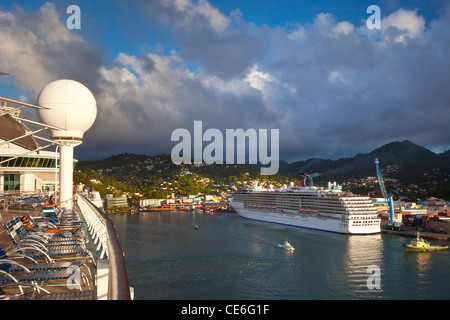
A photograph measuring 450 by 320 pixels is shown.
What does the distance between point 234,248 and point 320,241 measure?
962 cm

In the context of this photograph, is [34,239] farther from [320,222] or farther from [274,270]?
[320,222]

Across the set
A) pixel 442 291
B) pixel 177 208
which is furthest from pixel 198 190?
pixel 442 291

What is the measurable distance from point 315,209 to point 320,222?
2350mm

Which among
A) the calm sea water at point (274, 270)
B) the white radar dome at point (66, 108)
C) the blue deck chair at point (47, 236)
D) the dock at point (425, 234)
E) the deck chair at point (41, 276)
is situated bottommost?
the dock at point (425, 234)

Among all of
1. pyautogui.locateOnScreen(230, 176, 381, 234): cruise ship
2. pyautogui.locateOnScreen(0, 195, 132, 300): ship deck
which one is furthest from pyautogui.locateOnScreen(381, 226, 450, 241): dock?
pyautogui.locateOnScreen(0, 195, 132, 300): ship deck

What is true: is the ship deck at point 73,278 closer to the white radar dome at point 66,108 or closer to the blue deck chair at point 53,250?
the blue deck chair at point 53,250

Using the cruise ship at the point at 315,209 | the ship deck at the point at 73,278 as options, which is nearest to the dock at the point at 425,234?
the cruise ship at the point at 315,209

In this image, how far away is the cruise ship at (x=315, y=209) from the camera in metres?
36.4

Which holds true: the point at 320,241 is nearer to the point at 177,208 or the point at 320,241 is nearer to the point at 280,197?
the point at 280,197

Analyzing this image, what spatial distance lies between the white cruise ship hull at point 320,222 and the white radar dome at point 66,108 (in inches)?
1234

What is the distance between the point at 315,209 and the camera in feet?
135
